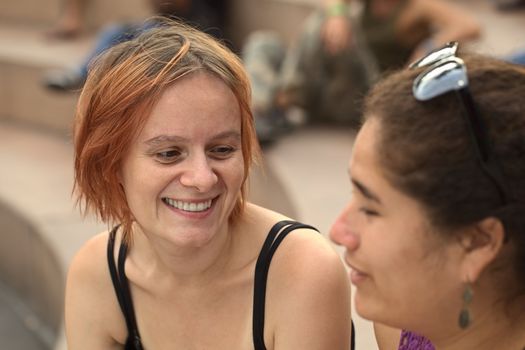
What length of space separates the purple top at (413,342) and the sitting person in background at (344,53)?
2.54 meters

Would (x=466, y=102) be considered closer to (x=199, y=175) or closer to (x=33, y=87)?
(x=199, y=175)

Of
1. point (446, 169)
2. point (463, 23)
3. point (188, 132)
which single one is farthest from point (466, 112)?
point (463, 23)

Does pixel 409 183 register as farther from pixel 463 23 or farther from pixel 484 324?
pixel 463 23

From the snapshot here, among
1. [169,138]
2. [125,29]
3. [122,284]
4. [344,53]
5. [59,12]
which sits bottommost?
[59,12]

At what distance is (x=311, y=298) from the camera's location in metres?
1.82

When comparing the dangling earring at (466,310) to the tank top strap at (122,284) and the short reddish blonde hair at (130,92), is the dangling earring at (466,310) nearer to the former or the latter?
the short reddish blonde hair at (130,92)

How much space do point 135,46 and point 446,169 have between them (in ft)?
2.58

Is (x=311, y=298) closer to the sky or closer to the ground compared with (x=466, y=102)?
closer to the ground

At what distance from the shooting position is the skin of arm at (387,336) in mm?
1717

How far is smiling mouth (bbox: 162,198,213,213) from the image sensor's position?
1.76m

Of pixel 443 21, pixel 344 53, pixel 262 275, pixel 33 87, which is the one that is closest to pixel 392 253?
pixel 262 275

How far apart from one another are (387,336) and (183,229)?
1.40ft

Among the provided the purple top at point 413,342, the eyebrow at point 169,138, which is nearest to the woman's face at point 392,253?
the purple top at point 413,342

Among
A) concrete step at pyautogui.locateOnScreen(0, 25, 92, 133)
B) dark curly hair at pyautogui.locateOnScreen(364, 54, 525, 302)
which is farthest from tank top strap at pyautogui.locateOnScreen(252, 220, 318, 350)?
concrete step at pyautogui.locateOnScreen(0, 25, 92, 133)
